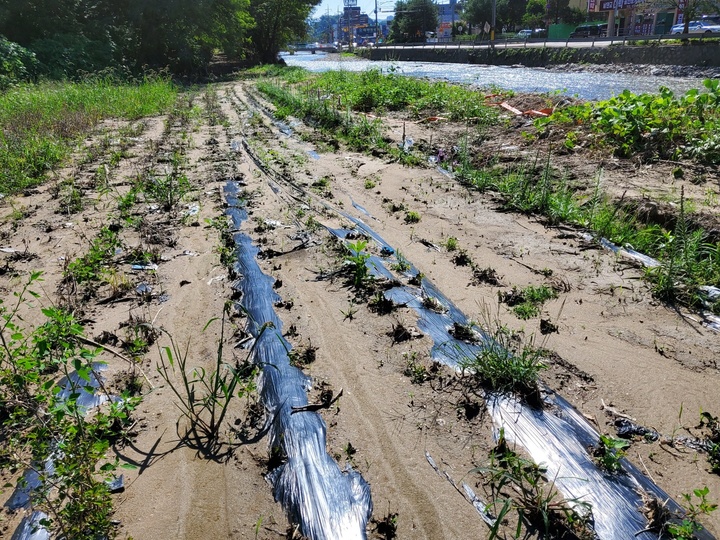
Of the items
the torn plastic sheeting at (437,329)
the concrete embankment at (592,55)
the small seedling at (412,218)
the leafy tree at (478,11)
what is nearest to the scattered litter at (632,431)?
the torn plastic sheeting at (437,329)

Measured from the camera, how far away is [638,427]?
2.62 metres

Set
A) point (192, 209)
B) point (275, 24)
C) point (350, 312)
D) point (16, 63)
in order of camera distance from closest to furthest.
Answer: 1. point (350, 312)
2. point (192, 209)
3. point (16, 63)
4. point (275, 24)

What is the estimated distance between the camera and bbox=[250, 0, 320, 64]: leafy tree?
37.8 meters

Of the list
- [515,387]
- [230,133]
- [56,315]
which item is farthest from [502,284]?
[230,133]

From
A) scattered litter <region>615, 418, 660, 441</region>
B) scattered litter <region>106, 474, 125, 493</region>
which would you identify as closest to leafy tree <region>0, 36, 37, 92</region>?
scattered litter <region>106, 474, 125, 493</region>

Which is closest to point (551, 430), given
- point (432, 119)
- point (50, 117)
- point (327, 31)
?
point (432, 119)

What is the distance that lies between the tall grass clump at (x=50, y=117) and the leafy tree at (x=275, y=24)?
24323 mm

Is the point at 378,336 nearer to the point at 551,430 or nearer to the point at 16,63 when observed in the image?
the point at 551,430

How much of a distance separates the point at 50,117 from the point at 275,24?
32393 millimetres

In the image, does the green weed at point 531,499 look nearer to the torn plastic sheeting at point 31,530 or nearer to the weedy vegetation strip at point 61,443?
the weedy vegetation strip at point 61,443

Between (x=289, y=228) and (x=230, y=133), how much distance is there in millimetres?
6334

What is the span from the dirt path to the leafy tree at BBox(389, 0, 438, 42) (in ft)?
224

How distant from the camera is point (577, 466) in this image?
7.80 feet

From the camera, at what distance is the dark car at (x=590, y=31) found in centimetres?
4672
